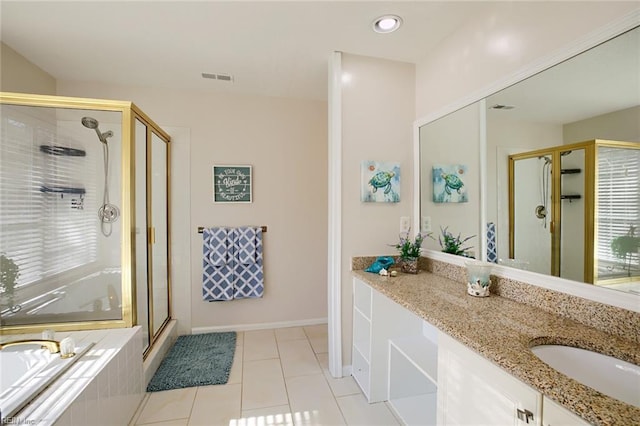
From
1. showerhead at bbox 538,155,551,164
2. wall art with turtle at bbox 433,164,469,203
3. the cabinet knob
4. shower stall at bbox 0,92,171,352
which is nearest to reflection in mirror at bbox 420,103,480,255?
wall art with turtle at bbox 433,164,469,203

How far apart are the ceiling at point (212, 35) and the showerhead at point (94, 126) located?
53 centimetres

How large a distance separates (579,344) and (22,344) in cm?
268

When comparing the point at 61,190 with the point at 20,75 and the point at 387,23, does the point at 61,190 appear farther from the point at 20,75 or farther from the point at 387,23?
the point at 387,23

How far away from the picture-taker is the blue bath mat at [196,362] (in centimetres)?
201

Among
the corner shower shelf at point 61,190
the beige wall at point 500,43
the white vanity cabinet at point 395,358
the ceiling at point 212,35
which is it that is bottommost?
the white vanity cabinet at point 395,358

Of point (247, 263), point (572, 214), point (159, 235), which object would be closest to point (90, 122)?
point (159, 235)

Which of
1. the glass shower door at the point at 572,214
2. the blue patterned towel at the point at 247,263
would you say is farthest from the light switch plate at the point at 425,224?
the blue patterned towel at the point at 247,263

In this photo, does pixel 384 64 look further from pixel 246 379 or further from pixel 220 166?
pixel 246 379

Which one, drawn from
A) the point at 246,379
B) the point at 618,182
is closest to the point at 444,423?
the point at 618,182

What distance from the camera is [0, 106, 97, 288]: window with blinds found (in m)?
1.85

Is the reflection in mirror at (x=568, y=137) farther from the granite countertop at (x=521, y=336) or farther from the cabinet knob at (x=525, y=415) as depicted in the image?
the cabinet knob at (x=525, y=415)

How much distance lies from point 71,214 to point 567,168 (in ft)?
9.84

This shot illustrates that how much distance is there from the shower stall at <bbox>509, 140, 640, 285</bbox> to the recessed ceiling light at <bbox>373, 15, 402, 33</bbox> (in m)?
1.07

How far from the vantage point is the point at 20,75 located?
212 cm
